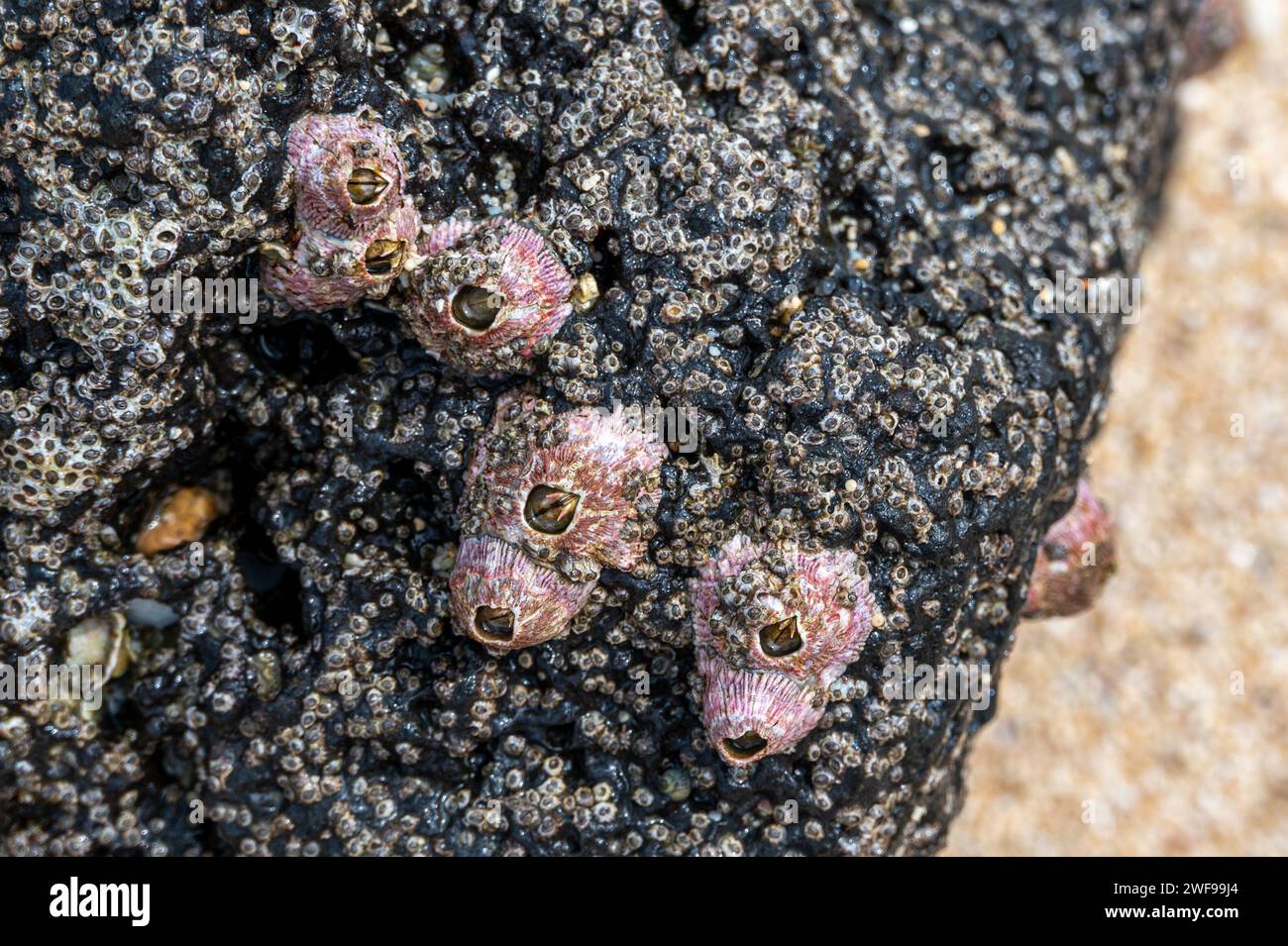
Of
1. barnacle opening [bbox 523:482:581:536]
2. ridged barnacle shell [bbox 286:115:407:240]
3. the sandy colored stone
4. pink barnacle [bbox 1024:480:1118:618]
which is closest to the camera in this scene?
ridged barnacle shell [bbox 286:115:407:240]

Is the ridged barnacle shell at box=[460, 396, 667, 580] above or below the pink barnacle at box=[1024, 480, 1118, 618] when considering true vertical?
above

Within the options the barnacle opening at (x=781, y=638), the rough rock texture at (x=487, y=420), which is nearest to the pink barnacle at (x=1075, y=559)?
the rough rock texture at (x=487, y=420)

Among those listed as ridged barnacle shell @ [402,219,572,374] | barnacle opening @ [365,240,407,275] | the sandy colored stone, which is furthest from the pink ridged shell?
the sandy colored stone

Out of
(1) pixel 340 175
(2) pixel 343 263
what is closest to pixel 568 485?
(2) pixel 343 263

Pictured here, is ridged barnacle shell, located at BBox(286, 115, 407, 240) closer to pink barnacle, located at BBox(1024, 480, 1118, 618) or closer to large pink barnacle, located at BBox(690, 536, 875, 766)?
large pink barnacle, located at BBox(690, 536, 875, 766)

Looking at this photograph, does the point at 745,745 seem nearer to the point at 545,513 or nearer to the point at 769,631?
the point at 769,631
